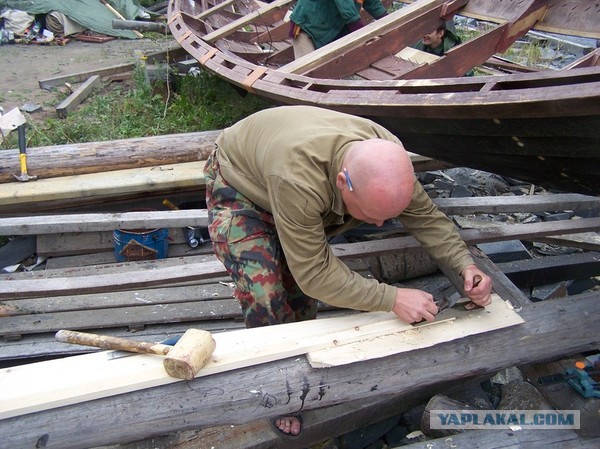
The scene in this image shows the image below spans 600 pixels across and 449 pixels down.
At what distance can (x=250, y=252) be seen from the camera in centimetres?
237

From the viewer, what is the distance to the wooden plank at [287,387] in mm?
1799

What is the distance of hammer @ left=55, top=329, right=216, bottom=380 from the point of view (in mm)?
1810

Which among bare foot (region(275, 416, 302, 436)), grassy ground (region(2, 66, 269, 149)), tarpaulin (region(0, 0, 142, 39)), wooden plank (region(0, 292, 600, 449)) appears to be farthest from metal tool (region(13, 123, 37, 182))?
tarpaulin (region(0, 0, 142, 39))

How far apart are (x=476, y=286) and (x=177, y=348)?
1.24 m

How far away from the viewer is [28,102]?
298 inches

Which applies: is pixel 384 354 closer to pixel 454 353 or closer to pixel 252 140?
pixel 454 353

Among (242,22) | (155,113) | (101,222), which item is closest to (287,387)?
(101,222)

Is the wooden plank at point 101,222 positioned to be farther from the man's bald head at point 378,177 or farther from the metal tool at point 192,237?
the man's bald head at point 378,177

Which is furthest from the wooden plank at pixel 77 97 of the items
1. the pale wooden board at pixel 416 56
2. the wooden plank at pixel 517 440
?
the wooden plank at pixel 517 440

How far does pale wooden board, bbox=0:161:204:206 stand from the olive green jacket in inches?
67.8

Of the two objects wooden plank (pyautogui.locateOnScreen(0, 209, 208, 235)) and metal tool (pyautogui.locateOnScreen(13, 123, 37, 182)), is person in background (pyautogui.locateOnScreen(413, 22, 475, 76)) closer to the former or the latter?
wooden plank (pyautogui.locateOnScreen(0, 209, 208, 235))

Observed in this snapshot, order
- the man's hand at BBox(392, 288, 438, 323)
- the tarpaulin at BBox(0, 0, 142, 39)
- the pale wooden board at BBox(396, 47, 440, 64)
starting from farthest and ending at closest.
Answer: the tarpaulin at BBox(0, 0, 142, 39), the pale wooden board at BBox(396, 47, 440, 64), the man's hand at BBox(392, 288, 438, 323)

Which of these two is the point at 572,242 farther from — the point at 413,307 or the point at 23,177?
the point at 23,177

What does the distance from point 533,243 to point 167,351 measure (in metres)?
3.73
